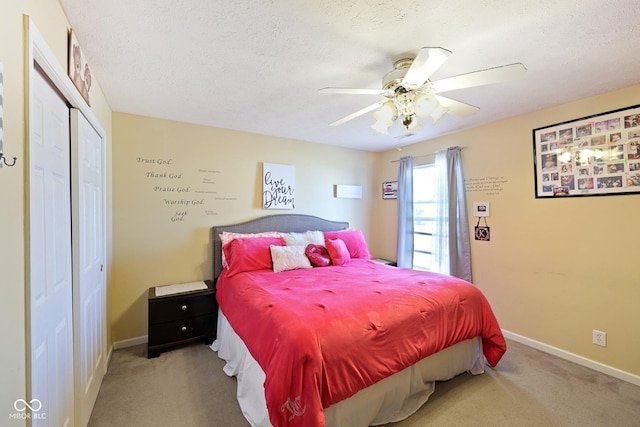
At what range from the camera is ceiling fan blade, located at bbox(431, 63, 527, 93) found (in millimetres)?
1315

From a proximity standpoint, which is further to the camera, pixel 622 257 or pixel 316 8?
pixel 622 257

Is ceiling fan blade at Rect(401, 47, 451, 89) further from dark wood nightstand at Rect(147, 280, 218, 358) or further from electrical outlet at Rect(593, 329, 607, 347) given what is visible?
electrical outlet at Rect(593, 329, 607, 347)

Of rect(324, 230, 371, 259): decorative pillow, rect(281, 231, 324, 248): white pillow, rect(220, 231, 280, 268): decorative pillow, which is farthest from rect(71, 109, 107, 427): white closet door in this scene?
rect(324, 230, 371, 259): decorative pillow

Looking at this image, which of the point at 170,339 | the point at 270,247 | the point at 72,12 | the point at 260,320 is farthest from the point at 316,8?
the point at 170,339

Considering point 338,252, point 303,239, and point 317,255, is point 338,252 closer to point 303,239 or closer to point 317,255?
point 317,255

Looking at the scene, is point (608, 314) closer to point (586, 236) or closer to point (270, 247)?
point (586, 236)

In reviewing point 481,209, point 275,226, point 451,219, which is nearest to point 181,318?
point 275,226

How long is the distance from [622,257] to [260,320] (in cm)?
301

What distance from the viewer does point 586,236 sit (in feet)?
7.84

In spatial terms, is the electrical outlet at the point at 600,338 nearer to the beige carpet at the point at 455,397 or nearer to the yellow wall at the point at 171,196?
the beige carpet at the point at 455,397

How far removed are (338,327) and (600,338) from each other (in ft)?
8.28

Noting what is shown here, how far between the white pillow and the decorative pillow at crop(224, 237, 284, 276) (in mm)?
222

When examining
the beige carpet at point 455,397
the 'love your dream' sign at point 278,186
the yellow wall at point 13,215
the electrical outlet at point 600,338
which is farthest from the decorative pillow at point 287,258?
the electrical outlet at point 600,338

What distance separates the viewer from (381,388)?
65.2 inches
